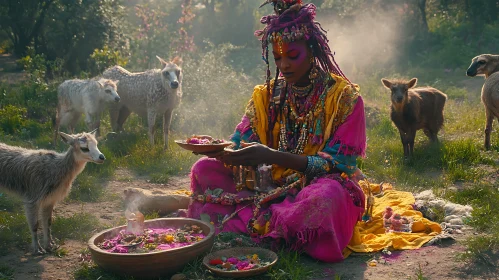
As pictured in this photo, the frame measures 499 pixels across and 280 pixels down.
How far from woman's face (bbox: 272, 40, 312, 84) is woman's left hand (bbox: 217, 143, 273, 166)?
73 centimetres

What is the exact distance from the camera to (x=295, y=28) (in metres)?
4.30

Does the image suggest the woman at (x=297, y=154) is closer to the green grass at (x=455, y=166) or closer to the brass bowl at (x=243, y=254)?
the brass bowl at (x=243, y=254)

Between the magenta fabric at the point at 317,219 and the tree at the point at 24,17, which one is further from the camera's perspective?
the tree at the point at 24,17

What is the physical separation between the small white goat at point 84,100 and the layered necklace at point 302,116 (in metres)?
4.43

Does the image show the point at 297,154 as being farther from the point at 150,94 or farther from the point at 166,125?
the point at 150,94

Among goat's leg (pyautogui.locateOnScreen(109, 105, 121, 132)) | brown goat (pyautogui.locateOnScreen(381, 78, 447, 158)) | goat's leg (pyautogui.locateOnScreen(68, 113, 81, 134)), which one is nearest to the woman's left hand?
brown goat (pyautogui.locateOnScreen(381, 78, 447, 158))

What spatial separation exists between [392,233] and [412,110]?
12.0ft

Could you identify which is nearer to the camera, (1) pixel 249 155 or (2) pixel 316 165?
(1) pixel 249 155

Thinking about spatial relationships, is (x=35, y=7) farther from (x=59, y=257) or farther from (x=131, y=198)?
(x=59, y=257)

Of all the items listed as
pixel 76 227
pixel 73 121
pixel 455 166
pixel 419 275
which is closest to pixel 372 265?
pixel 419 275

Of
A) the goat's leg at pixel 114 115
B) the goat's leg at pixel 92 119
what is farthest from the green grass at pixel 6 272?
the goat's leg at pixel 114 115

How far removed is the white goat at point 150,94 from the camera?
8.80m

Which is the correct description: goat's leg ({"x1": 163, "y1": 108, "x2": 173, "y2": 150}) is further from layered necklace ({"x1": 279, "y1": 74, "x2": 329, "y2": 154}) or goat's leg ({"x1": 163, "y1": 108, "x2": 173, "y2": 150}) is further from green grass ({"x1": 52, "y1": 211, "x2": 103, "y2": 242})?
layered necklace ({"x1": 279, "y1": 74, "x2": 329, "y2": 154})

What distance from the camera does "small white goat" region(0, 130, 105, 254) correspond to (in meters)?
4.83
